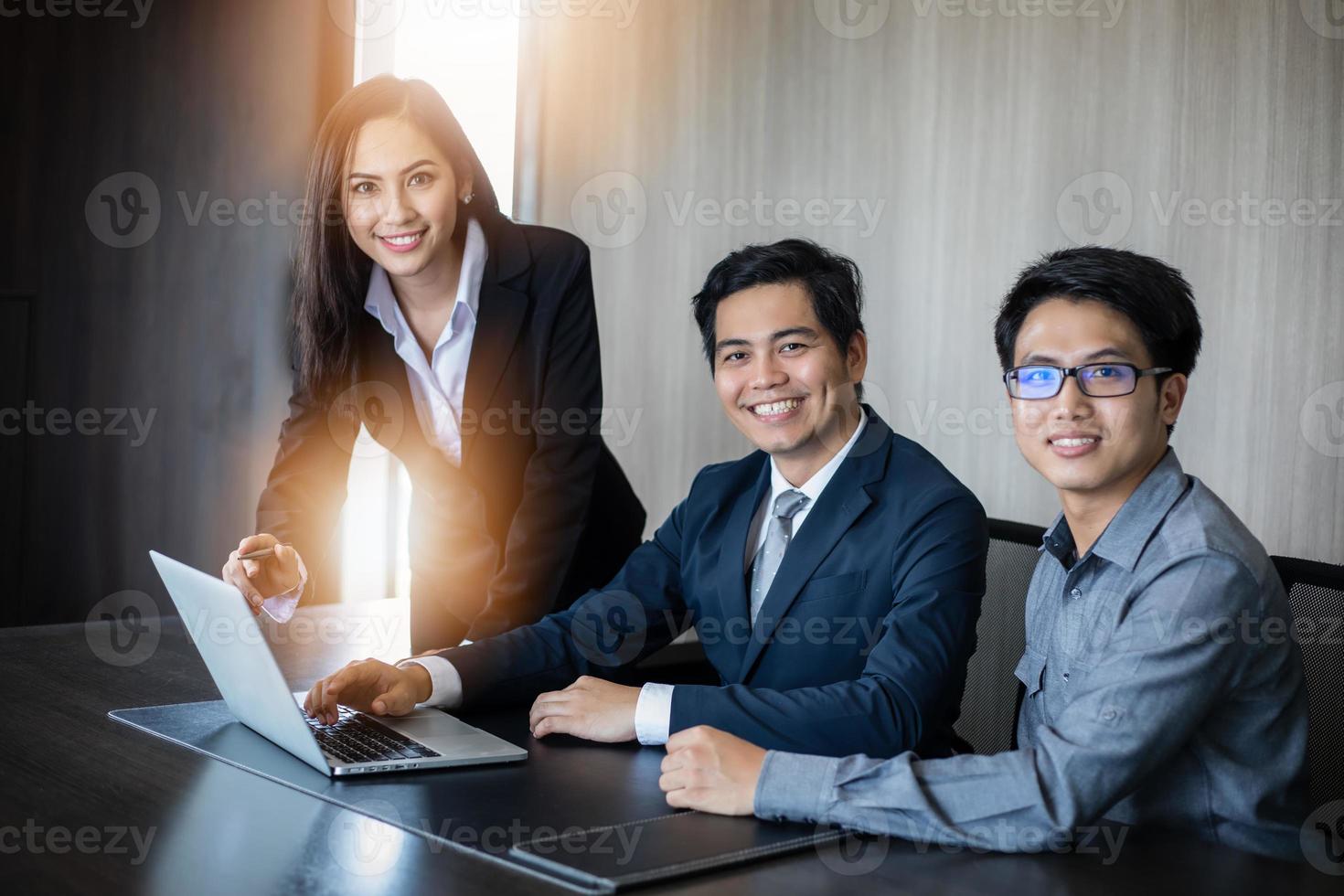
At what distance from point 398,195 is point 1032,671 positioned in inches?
53.7

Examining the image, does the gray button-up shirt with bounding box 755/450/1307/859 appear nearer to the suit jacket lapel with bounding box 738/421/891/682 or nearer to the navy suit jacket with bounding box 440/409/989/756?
the navy suit jacket with bounding box 440/409/989/756

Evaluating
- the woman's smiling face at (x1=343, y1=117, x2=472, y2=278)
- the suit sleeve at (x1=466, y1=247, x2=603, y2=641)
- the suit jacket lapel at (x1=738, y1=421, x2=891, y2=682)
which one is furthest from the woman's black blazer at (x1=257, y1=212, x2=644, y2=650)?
the suit jacket lapel at (x1=738, y1=421, x2=891, y2=682)

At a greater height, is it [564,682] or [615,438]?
[615,438]

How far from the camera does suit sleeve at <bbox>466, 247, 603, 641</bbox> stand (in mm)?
2375

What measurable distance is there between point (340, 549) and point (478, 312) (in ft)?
7.16

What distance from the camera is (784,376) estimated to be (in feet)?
6.35

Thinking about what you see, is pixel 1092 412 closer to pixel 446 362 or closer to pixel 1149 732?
pixel 1149 732

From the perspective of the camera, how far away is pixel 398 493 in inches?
179

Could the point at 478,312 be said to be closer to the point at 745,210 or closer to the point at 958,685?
the point at 958,685

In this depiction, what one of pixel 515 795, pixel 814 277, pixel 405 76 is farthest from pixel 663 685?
pixel 405 76

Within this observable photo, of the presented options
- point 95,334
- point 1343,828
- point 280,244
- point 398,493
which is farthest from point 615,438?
point 1343,828

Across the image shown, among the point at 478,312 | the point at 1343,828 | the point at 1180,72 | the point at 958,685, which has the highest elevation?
the point at 1180,72

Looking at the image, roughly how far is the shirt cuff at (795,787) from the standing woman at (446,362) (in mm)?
1117

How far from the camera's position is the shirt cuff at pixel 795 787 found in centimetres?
127
